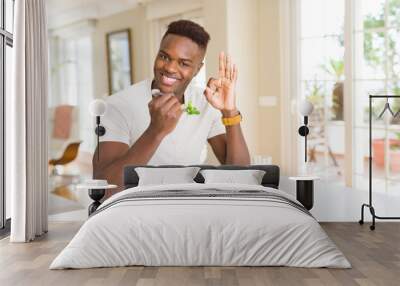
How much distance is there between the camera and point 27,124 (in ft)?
20.4

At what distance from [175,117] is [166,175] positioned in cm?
86

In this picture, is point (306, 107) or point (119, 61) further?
point (119, 61)

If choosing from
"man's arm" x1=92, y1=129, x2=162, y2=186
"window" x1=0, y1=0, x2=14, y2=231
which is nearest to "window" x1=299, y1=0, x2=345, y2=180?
"man's arm" x1=92, y1=129, x2=162, y2=186

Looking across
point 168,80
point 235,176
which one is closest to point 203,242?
point 235,176

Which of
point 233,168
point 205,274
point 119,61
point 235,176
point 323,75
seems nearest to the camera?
point 205,274

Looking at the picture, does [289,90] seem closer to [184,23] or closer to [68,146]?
[184,23]

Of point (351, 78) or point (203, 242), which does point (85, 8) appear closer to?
point (351, 78)

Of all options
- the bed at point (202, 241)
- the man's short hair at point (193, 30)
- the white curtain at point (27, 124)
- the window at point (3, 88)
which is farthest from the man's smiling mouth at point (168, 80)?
the bed at point (202, 241)

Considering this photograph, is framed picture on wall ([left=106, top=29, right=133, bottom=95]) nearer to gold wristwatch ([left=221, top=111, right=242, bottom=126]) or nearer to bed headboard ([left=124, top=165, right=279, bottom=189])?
bed headboard ([left=124, top=165, right=279, bottom=189])

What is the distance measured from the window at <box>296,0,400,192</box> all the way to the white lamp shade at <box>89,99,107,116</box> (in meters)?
2.25

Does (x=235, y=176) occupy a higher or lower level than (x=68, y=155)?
lower

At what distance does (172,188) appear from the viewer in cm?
580

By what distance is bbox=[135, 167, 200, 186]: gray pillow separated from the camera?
267 inches

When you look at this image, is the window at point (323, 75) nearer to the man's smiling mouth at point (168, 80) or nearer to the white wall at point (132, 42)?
the man's smiling mouth at point (168, 80)
